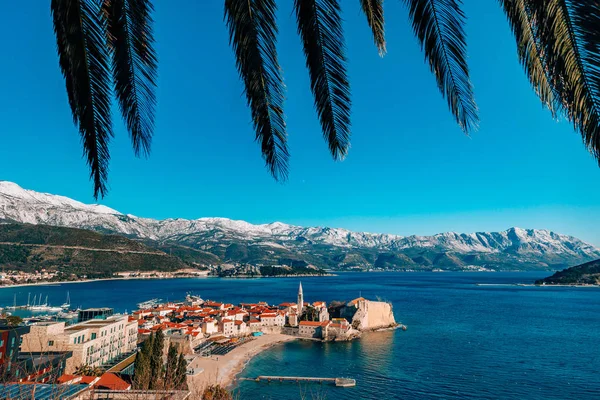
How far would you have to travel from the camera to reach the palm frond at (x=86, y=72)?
131cm

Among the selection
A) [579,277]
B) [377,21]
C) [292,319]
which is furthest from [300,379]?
[579,277]

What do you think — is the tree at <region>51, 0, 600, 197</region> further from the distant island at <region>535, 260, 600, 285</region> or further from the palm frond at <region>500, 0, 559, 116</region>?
the distant island at <region>535, 260, 600, 285</region>

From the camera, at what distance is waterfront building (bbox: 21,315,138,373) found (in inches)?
591

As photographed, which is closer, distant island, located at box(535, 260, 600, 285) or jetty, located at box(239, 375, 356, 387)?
jetty, located at box(239, 375, 356, 387)

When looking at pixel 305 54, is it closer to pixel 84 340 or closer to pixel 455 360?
pixel 84 340

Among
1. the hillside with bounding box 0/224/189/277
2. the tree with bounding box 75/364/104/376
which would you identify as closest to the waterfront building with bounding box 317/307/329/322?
the tree with bounding box 75/364/104/376

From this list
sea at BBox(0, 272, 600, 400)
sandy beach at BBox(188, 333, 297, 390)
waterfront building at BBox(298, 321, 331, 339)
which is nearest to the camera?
sea at BBox(0, 272, 600, 400)

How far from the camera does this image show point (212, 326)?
96.5ft

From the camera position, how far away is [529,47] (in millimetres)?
1360

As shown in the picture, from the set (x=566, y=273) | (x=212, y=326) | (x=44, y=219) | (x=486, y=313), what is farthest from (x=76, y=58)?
(x=44, y=219)

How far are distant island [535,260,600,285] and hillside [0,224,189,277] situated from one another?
88.5 m

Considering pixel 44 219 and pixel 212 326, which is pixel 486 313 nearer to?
pixel 212 326

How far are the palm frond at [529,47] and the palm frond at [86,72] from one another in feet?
4.71

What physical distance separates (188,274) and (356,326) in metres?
79.1
